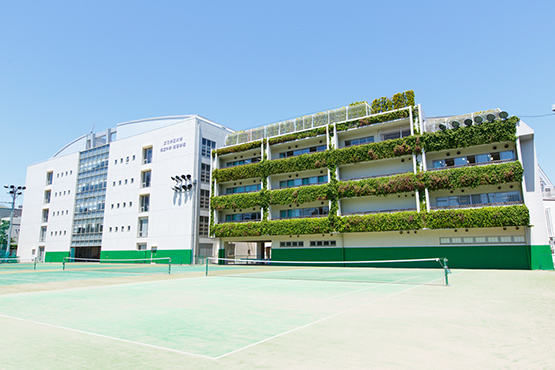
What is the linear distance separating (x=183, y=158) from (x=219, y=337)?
5541cm

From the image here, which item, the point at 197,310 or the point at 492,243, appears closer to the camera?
the point at 197,310

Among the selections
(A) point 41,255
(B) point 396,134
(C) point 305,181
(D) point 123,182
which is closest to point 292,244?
(C) point 305,181

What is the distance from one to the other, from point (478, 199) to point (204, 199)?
4067cm

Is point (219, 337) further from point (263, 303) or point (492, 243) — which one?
point (492, 243)

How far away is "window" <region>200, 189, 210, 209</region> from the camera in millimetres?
60250

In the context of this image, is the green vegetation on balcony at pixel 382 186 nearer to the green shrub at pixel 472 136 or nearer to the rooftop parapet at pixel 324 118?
the green shrub at pixel 472 136

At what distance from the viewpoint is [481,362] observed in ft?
18.2

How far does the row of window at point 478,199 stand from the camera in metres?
38.3

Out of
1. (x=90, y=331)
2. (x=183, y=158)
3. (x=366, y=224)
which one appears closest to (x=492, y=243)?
A: (x=366, y=224)

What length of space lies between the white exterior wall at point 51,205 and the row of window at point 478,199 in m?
70.7

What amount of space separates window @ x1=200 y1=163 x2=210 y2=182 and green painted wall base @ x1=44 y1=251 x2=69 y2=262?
120 feet

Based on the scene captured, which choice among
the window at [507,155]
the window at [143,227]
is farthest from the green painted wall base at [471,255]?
the window at [143,227]

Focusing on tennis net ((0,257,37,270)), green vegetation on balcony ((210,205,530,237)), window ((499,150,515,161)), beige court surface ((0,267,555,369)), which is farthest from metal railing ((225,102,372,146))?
beige court surface ((0,267,555,369))

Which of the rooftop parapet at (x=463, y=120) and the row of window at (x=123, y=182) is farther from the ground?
the rooftop parapet at (x=463, y=120)
